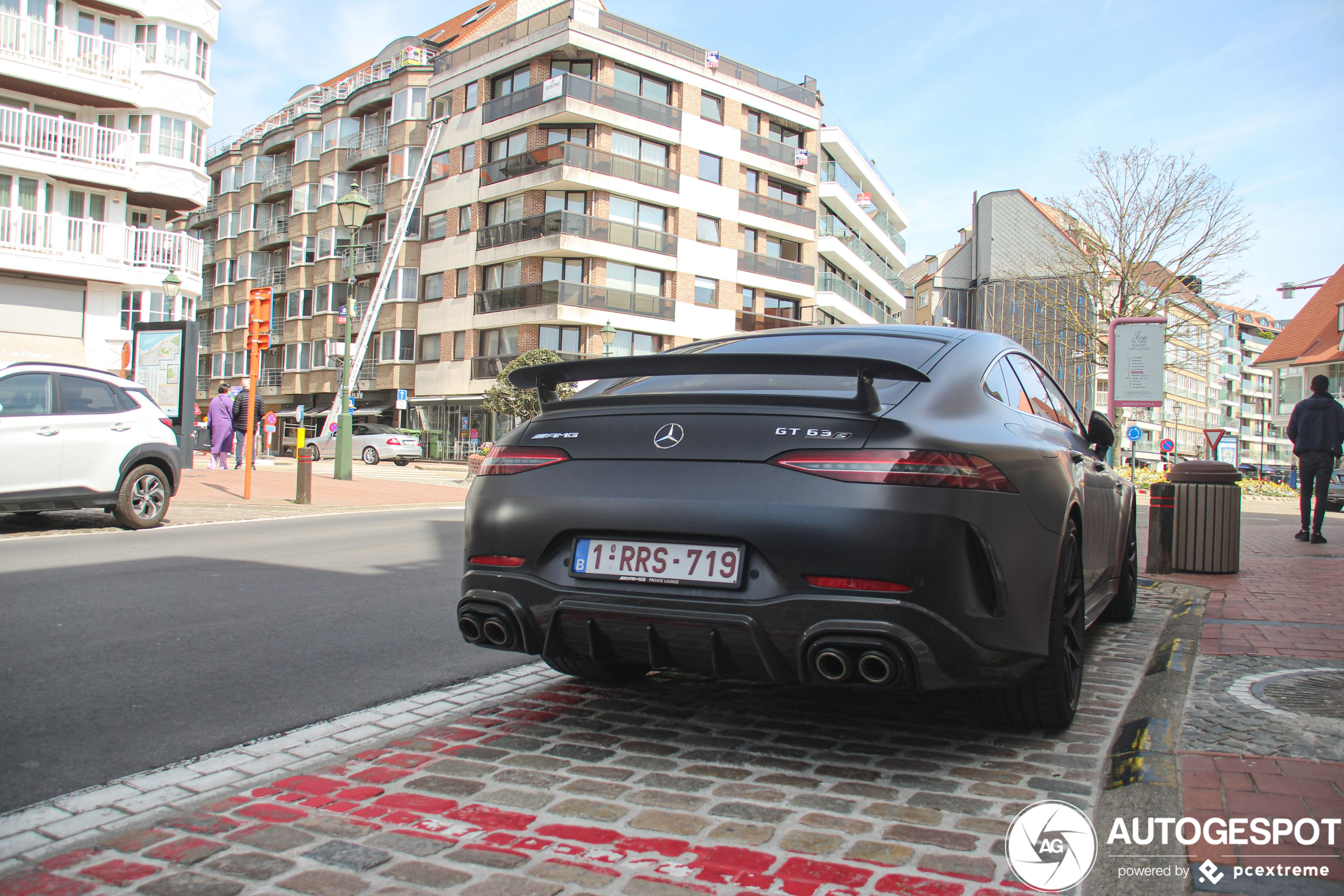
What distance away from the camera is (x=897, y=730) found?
12.5 feet

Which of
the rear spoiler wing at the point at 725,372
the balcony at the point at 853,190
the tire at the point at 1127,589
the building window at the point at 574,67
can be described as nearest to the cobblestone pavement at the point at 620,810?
the rear spoiler wing at the point at 725,372

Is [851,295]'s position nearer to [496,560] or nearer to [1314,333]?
[1314,333]

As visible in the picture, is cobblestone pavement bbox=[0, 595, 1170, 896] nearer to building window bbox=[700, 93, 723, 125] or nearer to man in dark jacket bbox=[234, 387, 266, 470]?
man in dark jacket bbox=[234, 387, 266, 470]

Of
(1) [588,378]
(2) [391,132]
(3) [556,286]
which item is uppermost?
(2) [391,132]

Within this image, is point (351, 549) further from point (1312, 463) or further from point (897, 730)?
point (1312, 463)

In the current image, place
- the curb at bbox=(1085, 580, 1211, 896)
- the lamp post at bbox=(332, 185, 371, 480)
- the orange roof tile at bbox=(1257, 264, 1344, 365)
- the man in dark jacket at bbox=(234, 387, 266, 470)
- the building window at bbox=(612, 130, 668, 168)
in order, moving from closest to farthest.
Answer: the curb at bbox=(1085, 580, 1211, 896) → the lamp post at bbox=(332, 185, 371, 480) → the man in dark jacket at bbox=(234, 387, 266, 470) → the building window at bbox=(612, 130, 668, 168) → the orange roof tile at bbox=(1257, 264, 1344, 365)

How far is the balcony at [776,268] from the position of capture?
50.7 m

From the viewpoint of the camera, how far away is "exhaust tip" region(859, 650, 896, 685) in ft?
9.64

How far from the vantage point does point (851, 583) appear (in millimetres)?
2965

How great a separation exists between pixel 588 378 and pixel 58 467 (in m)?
9.08

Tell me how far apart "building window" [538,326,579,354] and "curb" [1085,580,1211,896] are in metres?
41.7

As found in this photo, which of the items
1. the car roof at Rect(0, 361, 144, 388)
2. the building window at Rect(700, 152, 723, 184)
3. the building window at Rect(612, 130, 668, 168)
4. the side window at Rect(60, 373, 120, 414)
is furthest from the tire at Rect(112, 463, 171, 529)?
the building window at Rect(700, 152, 723, 184)

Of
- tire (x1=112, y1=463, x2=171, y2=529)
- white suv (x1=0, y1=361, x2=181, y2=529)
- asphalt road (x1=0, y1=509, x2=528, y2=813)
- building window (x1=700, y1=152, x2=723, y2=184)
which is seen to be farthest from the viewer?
building window (x1=700, y1=152, x2=723, y2=184)

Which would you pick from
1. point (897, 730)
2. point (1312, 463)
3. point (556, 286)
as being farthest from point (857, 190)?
point (897, 730)
